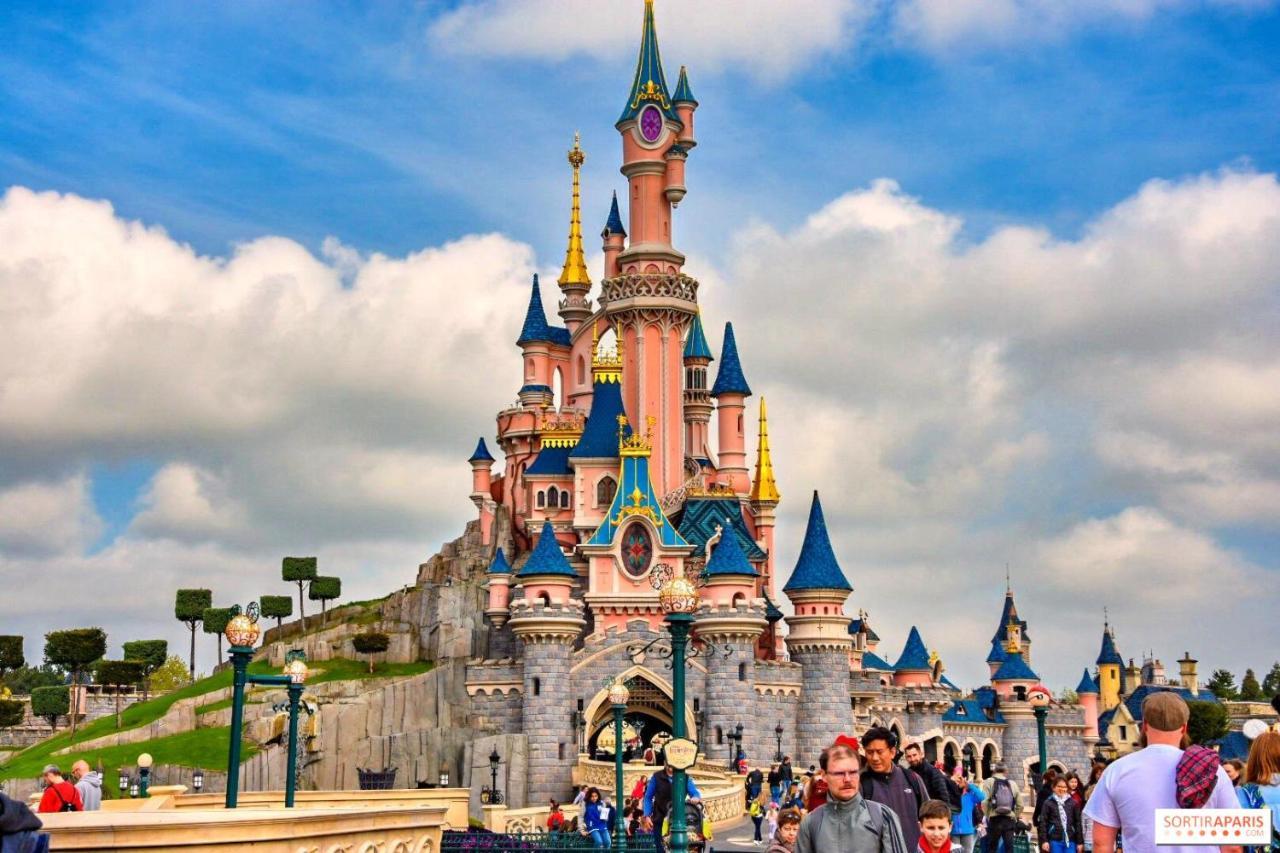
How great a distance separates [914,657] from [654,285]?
64.6 ft

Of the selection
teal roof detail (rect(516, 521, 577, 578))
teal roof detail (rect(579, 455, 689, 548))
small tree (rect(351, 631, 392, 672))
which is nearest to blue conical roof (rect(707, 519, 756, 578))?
teal roof detail (rect(579, 455, 689, 548))

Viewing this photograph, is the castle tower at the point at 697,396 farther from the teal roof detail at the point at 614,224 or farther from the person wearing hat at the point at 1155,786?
the person wearing hat at the point at 1155,786

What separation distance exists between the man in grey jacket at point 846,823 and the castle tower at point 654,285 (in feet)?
186

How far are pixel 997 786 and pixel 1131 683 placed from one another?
9992cm

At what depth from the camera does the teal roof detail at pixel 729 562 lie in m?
55.6

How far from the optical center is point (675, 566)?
191 ft

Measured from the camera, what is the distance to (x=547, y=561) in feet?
186

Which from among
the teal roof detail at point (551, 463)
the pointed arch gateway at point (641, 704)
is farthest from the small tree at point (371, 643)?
the pointed arch gateway at point (641, 704)

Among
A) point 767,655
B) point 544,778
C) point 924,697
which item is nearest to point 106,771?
point 544,778

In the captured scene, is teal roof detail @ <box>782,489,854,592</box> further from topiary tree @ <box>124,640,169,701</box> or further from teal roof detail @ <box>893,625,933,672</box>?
topiary tree @ <box>124,640,169,701</box>

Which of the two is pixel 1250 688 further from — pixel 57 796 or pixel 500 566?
pixel 57 796

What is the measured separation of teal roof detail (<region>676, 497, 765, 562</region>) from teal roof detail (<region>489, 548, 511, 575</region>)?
704cm

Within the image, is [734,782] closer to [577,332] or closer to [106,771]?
[106,771]

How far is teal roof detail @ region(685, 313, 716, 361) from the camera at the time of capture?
2741 inches
